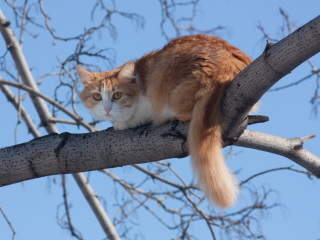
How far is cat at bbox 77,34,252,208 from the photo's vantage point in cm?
182

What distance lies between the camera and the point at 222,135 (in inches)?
74.7

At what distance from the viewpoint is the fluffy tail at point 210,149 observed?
71.1 inches

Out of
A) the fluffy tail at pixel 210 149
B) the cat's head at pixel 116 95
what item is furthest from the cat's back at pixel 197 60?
the cat's head at pixel 116 95

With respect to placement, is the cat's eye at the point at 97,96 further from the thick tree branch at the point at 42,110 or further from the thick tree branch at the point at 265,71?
the thick tree branch at the point at 265,71

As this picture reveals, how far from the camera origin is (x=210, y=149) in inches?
71.8

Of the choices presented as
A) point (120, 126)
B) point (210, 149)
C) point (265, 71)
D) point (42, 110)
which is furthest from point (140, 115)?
point (42, 110)

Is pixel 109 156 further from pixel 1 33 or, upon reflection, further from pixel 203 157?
pixel 1 33

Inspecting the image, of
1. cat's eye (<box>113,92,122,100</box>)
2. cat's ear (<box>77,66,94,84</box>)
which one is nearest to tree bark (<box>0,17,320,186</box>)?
cat's eye (<box>113,92,122,100</box>)

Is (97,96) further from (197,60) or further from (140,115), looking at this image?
(197,60)

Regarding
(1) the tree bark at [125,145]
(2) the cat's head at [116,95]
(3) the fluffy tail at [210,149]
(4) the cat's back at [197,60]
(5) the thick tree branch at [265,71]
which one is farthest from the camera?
(2) the cat's head at [116,95]

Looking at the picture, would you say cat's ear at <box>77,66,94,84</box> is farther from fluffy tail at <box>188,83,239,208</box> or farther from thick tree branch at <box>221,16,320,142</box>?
thick tree branch at <box>221,16,320,142</box>

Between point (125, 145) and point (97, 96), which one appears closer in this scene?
point (125, 145)

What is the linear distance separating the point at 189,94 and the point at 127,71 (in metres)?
0.73

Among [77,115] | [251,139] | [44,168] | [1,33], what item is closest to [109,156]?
[44,168]
